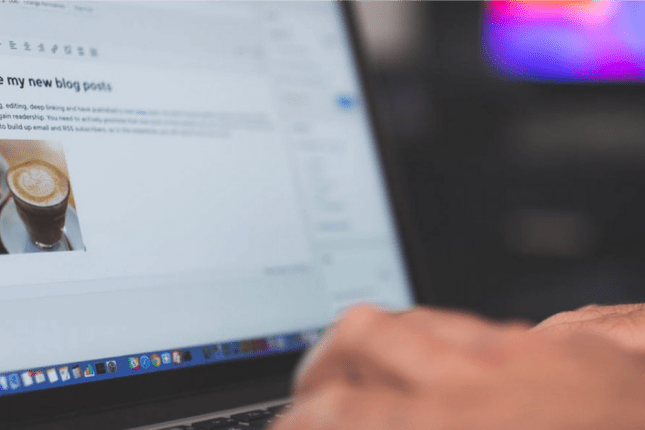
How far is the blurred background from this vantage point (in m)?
2.17

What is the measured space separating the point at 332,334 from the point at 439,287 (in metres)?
1.76

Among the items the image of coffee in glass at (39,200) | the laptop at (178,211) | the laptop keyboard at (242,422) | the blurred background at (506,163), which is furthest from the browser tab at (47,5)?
the blurred background at (506,163)

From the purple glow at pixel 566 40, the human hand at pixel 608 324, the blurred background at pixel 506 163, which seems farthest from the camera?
the purple glow at pixel 566 40

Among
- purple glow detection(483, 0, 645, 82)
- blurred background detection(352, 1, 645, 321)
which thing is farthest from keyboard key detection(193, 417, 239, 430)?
purple glow detection(483, 0, 645, 82)

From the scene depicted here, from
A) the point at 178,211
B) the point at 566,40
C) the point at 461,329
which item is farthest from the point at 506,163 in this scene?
the point at 461,329

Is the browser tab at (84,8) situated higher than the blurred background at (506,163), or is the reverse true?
the browser tab at (84,8)

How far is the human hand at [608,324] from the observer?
39 centimetres

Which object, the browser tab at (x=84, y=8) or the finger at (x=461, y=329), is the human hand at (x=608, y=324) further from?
the browser tab at (x=84, y=8)

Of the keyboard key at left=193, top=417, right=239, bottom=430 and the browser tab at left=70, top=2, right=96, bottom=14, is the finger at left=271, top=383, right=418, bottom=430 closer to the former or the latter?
the keyboard key at left=193, top=417, right=239, bottom=430

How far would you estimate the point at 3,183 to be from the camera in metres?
0.47

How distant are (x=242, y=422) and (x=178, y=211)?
18cm

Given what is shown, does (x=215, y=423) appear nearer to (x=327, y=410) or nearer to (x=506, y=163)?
(x=327, y=410)

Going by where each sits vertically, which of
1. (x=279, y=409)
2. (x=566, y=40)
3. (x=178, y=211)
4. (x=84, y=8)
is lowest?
(x=279, y=409)

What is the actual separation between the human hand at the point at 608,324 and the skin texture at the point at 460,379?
128 mm
